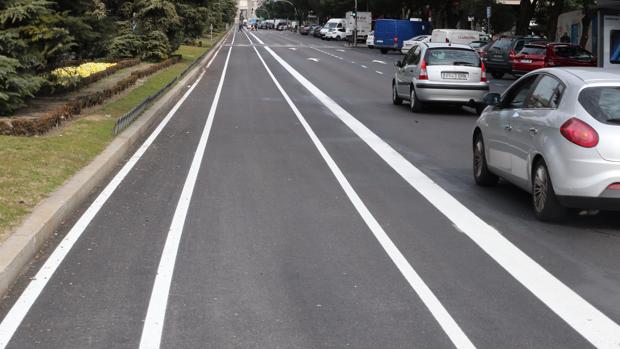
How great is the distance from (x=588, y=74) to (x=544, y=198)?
134cm

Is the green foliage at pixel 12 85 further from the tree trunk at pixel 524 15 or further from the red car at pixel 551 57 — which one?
the tree trunk at pixel 524 15

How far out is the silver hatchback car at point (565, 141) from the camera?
8.19 metres

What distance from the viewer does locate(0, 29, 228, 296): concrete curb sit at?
21.9ft

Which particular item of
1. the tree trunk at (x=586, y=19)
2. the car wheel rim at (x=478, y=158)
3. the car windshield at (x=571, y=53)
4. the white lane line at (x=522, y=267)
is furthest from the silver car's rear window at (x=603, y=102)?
the tree trunk at (x=586, y=19)

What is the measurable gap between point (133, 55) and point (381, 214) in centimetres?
3264

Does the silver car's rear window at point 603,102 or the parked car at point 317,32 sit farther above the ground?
the silver car's rear window at point 603,102

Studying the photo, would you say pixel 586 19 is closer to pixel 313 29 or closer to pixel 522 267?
pixel 522 267

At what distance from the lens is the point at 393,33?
65688 mm

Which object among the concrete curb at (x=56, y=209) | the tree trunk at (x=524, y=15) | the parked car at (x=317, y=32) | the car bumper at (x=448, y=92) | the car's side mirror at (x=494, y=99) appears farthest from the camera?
the parked car at (x=317, y=32)

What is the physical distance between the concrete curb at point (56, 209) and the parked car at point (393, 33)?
51183 millimetres

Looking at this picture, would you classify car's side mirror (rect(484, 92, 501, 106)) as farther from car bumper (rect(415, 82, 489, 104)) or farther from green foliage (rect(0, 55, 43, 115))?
car bumper (rect(415, 82, 489, 104))

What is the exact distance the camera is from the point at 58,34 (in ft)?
59.1

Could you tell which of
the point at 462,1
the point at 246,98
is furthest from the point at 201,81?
the point at 462,1

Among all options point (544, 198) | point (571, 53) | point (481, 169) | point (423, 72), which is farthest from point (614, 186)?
point (571, 53)
